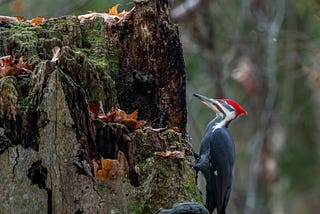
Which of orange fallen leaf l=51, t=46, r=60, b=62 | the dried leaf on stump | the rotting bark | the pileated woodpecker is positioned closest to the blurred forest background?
the pileated woodpecker

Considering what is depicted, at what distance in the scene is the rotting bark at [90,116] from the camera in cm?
291

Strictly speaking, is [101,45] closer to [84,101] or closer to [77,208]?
[84,101]

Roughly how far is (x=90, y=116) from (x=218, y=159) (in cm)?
236

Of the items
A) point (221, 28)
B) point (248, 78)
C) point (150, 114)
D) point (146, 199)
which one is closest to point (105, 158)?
point (146, 199)

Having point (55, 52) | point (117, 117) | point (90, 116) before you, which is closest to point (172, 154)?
point (117, 117)

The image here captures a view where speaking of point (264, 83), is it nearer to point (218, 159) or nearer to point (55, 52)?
point (218, 159)

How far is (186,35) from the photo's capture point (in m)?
8.62

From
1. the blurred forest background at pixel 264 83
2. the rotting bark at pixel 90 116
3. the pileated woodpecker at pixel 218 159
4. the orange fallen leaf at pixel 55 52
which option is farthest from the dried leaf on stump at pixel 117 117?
the blurred forest background at pixel 264 83

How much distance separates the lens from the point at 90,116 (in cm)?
310

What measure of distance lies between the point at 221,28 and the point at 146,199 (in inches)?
249

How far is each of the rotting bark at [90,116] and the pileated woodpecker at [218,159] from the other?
4.61 feet

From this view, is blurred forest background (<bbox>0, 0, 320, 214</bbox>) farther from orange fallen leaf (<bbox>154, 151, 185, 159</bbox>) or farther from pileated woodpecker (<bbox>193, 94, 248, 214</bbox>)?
orange fallen leaf (<bbox>154, 151, 185, 159</bbox>)

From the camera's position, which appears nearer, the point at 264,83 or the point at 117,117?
the point at 117,117

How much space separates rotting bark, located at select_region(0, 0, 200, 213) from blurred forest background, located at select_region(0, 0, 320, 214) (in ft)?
12.5
